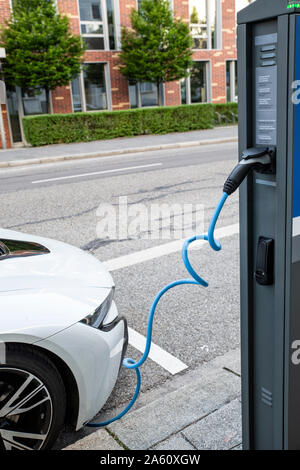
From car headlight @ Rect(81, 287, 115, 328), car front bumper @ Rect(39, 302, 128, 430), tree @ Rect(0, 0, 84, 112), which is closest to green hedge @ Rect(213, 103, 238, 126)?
tree @ Rect(0, 0, 84, 112)

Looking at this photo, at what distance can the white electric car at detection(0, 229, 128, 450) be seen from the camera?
2.15 metres

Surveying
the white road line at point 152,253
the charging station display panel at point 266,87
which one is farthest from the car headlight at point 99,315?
the white road line at point 152,253

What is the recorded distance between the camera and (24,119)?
59.5 ft

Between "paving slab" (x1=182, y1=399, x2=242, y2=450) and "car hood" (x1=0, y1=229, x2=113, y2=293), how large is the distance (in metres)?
0.92

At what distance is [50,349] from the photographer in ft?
7.22

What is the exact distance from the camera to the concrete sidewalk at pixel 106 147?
15117 mm

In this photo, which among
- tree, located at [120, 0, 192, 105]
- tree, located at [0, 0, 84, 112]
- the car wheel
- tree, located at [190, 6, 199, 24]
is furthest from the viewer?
tree, located at [190, 6, 199, 24]

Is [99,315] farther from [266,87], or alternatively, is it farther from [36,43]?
[36,43]

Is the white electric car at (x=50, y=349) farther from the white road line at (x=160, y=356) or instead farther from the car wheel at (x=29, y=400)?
the white road line at (x=160, y=356)

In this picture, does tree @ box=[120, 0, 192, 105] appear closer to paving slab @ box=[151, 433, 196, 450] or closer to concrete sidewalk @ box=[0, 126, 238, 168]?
concrete sidewalk @ box=[0, 126, 238, 168]

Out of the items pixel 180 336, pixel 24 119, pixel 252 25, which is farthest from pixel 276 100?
pixel 24 119

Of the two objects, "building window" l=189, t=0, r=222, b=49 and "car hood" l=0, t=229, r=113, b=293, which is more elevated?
"building window" l=189, t=0, r=222, b=49

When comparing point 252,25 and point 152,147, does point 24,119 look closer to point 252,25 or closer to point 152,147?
point 152,147
